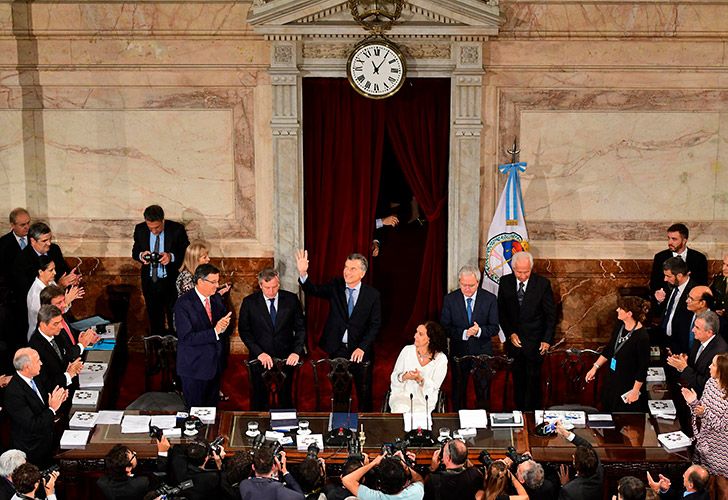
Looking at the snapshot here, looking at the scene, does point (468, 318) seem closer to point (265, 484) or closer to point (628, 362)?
point (628, 362)

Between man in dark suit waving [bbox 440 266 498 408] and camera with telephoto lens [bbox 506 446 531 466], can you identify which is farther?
man in dark suit waving [bbox 440 266 498 408]

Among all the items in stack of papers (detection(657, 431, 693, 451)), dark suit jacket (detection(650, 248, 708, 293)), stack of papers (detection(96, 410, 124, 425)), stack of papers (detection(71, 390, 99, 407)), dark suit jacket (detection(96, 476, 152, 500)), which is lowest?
dark suit jacket (detection(96, 476, 152, 500))

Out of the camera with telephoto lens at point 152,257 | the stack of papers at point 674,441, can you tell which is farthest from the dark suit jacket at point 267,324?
the stack of papers at point 674,441

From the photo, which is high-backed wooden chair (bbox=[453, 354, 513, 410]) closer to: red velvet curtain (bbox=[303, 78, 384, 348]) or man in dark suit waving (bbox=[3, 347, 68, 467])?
red velvet curtain (bbox=[303, 78, 384, 348])

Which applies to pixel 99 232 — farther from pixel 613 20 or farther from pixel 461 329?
pixel 613 20

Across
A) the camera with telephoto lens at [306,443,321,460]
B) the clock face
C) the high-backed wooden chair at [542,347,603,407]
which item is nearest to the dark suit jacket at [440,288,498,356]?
the high-backed wooden chair at [542,347,603,407]

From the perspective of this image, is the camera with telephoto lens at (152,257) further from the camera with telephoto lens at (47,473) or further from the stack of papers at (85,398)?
the camera with telephoto lens at (47,473)

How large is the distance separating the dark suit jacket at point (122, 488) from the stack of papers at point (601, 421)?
3.32 m

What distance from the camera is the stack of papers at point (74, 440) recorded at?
7766mm

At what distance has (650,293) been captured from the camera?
10.6 m

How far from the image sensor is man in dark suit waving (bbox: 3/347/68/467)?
770 cm

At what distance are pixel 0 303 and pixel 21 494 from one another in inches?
142

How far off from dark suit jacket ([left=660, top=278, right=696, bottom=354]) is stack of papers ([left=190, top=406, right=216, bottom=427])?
158 inches

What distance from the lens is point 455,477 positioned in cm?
697
